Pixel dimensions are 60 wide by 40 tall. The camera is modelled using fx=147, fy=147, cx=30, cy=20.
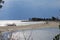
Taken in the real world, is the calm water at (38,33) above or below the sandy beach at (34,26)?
below

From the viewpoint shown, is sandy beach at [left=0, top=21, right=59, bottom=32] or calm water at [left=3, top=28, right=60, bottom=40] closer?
calm water at [left=3, top=28, right=60, bottom=40]

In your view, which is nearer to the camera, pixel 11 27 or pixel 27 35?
pixel 27 35

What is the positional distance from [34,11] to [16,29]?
38 cm

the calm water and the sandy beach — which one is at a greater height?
the sandy beach

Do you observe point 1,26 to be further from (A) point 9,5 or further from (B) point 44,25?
(B) point 44,25

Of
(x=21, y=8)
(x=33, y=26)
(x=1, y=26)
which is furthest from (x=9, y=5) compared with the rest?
(x=33, y=26)

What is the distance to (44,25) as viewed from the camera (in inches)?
83.4

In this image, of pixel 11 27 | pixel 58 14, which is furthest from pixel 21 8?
pixel 58 14

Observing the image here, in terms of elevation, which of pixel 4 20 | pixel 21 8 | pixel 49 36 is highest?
pixel 21 8

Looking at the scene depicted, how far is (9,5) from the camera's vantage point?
2156mm

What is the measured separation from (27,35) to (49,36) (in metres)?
0.30

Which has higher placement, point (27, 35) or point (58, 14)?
point (58, 14)

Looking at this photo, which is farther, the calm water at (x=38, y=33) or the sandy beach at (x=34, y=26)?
the sandy beach at (x=34, y=26)

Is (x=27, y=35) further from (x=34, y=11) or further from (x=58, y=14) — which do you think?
(x=58, y=14)
